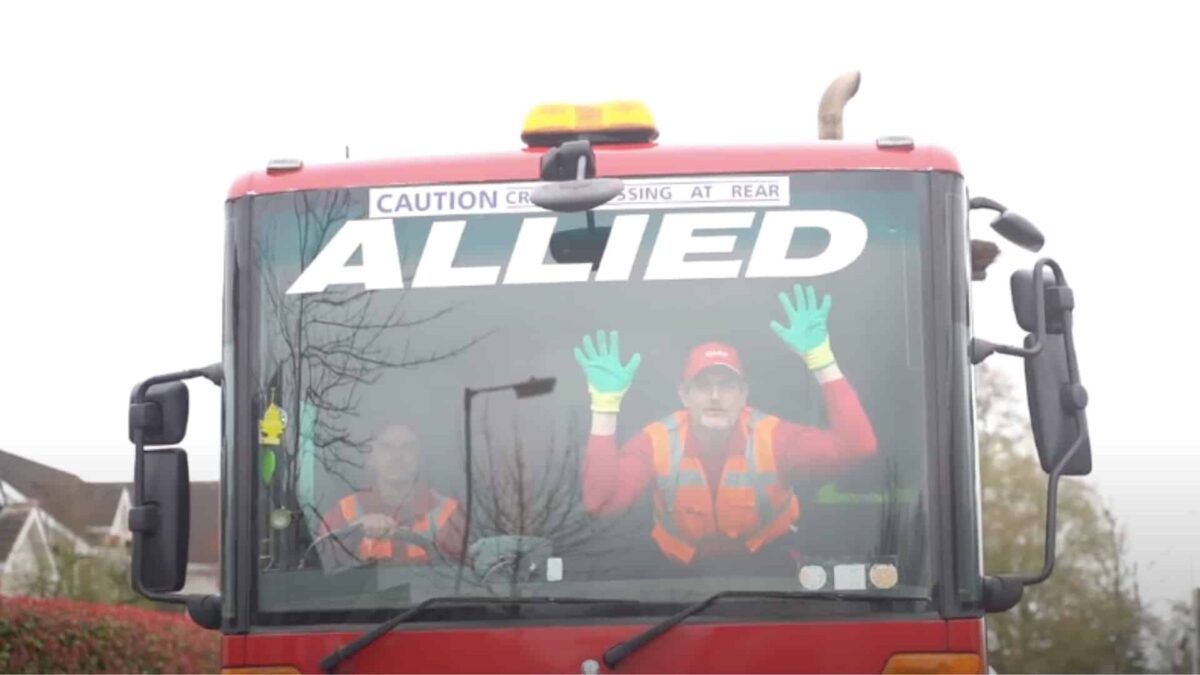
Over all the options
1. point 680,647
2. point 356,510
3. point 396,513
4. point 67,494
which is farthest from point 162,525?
point 67,494

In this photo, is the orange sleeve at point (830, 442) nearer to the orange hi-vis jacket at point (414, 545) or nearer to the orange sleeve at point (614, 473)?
the orange sleeve at point (614, 473)

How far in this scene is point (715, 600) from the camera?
218 inches

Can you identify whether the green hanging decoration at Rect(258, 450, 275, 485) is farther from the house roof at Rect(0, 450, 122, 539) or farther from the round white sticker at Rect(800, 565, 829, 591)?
the house roof at Rect(0, 450, 122, 539)

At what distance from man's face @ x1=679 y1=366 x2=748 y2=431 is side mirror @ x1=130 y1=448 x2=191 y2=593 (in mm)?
1547

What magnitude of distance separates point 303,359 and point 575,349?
2.71ft

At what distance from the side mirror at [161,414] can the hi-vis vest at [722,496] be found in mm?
1472

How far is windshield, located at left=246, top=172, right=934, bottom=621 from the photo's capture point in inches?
222

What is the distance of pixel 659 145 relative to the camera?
621 cm

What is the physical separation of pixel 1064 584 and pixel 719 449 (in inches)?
783

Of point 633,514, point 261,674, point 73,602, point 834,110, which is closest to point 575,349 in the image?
point 633,514

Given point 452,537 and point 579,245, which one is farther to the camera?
point 579,245

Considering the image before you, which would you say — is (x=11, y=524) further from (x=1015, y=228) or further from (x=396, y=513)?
(x=1015, y=228)

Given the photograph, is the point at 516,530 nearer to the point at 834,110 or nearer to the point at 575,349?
the point at 575,349

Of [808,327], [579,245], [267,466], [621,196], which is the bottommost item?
[267,466]
